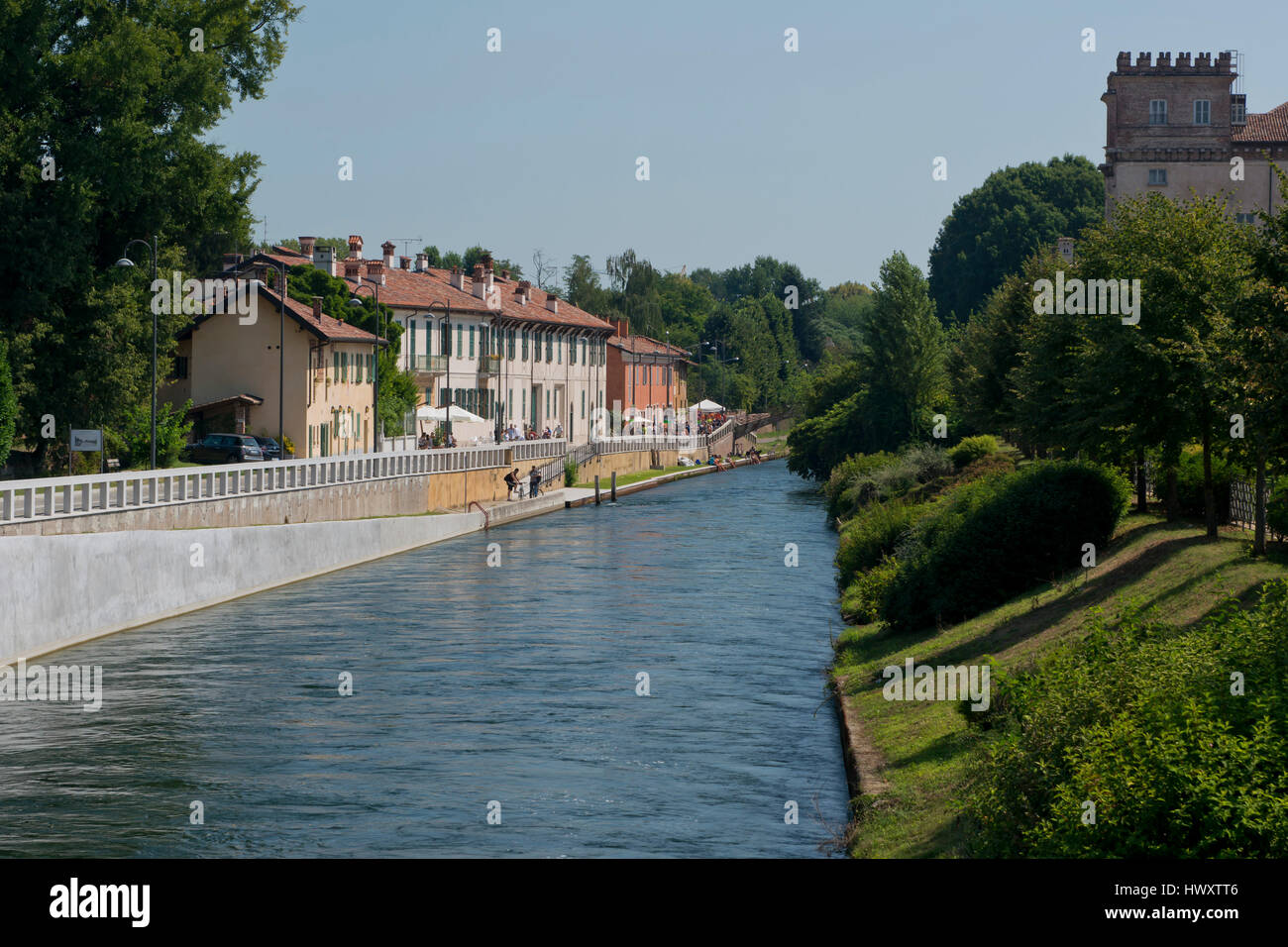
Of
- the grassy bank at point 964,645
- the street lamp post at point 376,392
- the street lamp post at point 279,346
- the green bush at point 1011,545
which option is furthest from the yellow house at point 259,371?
the green bush at point 1011,545

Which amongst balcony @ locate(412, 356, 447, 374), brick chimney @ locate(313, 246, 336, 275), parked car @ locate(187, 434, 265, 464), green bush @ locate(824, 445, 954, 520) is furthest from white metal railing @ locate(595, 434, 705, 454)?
parked car @ locate(187, 434, 265, 464)

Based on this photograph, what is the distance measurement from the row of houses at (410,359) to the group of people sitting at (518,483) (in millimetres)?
6099

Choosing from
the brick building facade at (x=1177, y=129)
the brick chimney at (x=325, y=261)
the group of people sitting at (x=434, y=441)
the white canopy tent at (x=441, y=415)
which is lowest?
the group of people sitting at (x=434, y=441)

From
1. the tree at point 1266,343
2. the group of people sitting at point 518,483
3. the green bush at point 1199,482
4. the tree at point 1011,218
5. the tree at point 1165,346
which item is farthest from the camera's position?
the tree at point 1011,218

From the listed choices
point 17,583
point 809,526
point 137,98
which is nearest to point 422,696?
point 17,583

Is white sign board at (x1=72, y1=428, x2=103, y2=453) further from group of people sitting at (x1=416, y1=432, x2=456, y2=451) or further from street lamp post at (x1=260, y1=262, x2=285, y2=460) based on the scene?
group of people sitting at (x1=416, y1=432, x2=456, y2=451)

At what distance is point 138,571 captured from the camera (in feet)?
117

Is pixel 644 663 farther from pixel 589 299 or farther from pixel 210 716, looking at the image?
pixel 589 299

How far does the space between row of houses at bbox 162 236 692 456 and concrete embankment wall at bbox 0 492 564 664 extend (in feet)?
55.1

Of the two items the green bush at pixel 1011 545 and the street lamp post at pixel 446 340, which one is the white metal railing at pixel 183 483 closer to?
the street lamp post at pixel 446 340

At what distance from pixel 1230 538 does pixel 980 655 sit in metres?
5.10

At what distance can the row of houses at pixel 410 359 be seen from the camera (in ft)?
228

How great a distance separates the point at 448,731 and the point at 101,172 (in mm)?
33994
